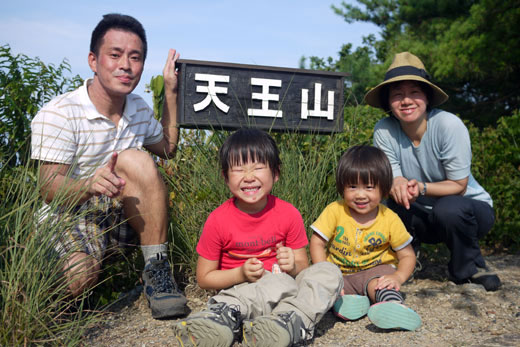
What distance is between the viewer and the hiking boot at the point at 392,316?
7.74 feet

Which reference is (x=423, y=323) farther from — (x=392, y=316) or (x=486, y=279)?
(x=486, y=279)

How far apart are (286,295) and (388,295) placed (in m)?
0.55

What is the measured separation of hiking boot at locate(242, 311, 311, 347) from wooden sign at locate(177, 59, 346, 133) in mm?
1666

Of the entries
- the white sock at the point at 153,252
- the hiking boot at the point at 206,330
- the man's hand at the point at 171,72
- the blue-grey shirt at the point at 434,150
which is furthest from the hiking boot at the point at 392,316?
the man's hand at the point at 171,72

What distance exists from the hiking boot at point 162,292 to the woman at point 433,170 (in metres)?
1.40

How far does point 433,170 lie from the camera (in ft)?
10.5

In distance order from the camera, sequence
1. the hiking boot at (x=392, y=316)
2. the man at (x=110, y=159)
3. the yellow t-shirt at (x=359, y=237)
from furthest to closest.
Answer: the yellow t-shirt at (x=359, y=237) → the man at (x=110, y=159) → the hiking boot at (x=392, y=316)

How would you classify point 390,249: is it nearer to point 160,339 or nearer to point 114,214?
point 160,339

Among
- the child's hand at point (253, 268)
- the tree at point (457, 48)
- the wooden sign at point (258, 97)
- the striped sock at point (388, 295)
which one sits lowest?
the striped sock at point (388, 295)

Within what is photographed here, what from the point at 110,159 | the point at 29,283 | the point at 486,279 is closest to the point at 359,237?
the point at 486,279

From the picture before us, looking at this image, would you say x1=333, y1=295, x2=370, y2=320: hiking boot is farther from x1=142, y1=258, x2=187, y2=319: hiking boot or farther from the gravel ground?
x1=142, y1=258, x2=187, y2=319: hiking boot

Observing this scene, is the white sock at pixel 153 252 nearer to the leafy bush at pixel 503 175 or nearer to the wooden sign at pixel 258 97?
the wooden sign at pixel 258 97

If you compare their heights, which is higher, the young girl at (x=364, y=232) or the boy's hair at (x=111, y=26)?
the boy's hair at (x=111, y=26)

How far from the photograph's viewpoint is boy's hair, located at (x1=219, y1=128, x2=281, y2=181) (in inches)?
94.8
